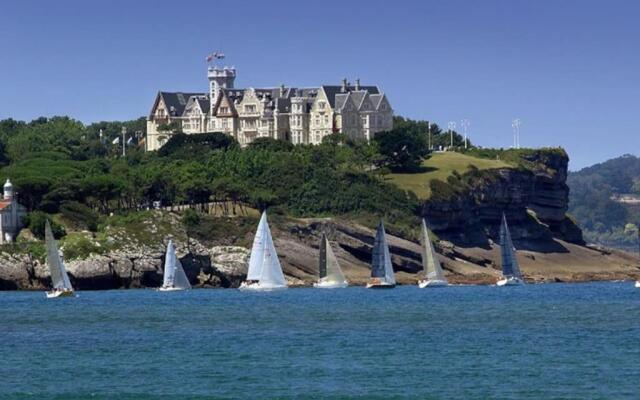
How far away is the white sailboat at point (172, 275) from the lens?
132 metres

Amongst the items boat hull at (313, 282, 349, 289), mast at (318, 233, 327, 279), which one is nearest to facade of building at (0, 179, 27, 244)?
mast at (318, 233, 327, 279)

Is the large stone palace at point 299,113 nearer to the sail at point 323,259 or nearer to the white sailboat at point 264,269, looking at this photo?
the sail at point 323,259

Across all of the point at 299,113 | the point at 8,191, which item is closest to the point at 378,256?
the point at 8,191

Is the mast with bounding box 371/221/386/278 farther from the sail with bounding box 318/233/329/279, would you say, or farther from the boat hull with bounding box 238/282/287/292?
the boat hull with bounding box 238/282/287/292

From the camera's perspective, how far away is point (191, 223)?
148250mm

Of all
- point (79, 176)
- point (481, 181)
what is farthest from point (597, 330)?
point (481, 181)

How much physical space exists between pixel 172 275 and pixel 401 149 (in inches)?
2139

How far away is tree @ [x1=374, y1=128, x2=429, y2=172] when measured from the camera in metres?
180

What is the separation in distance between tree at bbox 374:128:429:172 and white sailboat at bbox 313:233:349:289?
146 feet

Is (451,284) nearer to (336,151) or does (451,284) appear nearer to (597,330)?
(336,151)

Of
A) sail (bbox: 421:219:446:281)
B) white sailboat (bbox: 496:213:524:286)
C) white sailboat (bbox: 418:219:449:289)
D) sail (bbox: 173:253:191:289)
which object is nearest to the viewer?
sail (bbox: 173:253:191:289)

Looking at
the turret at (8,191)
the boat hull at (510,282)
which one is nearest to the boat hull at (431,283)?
the boat hull at (510,282)

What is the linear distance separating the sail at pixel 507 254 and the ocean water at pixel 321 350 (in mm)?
32617

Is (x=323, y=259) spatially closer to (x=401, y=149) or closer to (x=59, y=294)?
(x=59, y=294)
